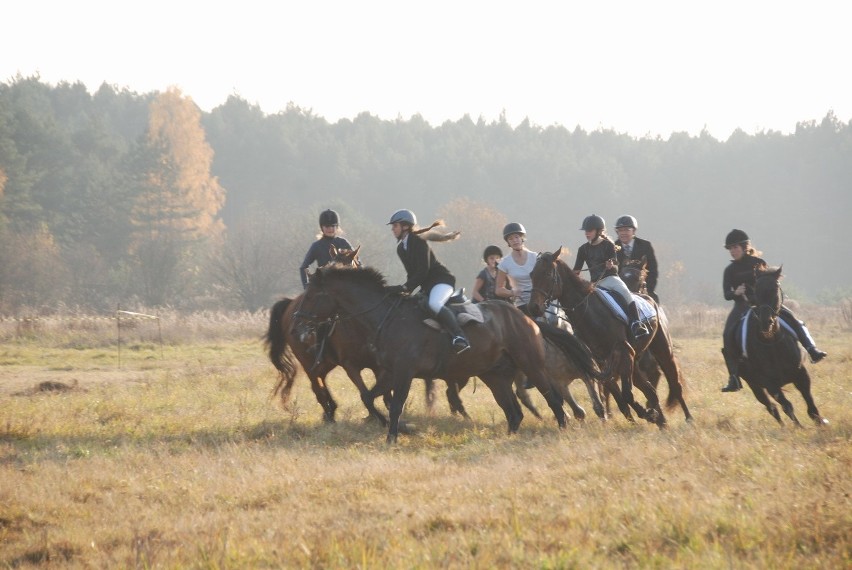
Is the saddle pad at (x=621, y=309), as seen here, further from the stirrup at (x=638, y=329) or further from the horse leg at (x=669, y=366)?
the horse leg at (x=669, y=366)

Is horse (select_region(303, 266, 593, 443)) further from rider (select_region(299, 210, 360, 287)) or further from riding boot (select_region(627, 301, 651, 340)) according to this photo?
rider (select_region(299, 210, 360, 287))

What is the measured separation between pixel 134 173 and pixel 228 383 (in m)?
51.1

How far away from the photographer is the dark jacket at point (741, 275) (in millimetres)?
12488

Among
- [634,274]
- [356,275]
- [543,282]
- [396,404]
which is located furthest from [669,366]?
[356,275]

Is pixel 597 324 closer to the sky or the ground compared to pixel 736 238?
closer to the ground

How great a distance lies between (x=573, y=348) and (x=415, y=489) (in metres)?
4.97

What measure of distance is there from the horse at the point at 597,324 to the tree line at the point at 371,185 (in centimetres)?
4293

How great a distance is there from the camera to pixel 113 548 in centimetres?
657

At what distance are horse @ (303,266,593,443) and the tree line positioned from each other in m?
42.8

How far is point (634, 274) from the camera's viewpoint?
43.8ft

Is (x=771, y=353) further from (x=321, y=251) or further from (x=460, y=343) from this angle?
(x=321, y=251)

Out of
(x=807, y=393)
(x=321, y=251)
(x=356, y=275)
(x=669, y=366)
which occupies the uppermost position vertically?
(x=321, y=251)

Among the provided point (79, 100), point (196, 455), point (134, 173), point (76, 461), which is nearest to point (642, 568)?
point (196, 455)

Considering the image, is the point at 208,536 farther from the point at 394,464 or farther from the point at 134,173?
the point at 134,173
